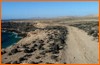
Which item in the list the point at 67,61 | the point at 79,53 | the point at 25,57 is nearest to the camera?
the point at 67,61

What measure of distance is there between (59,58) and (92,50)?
18.5 ft

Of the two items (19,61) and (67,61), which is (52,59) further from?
(19,61)

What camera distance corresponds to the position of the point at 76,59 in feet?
72.1

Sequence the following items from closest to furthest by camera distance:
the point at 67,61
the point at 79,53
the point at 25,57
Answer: the point at 67,61
the point at 25,57
the point at 79,53

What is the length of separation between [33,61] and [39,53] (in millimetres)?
3610

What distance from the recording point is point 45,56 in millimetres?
23484

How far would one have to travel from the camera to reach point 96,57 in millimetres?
22594

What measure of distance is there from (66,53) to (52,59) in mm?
3301

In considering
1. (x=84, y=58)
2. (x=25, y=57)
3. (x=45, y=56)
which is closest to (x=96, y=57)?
(x=84, y=58)

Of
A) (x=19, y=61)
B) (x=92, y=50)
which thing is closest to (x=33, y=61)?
(x=19, y=61)

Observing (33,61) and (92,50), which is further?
(92,50)

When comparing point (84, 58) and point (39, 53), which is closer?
point (84, 58)

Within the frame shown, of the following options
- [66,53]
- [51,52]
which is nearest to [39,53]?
[51,52]

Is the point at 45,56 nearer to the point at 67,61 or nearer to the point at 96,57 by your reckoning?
the point at 67,61
